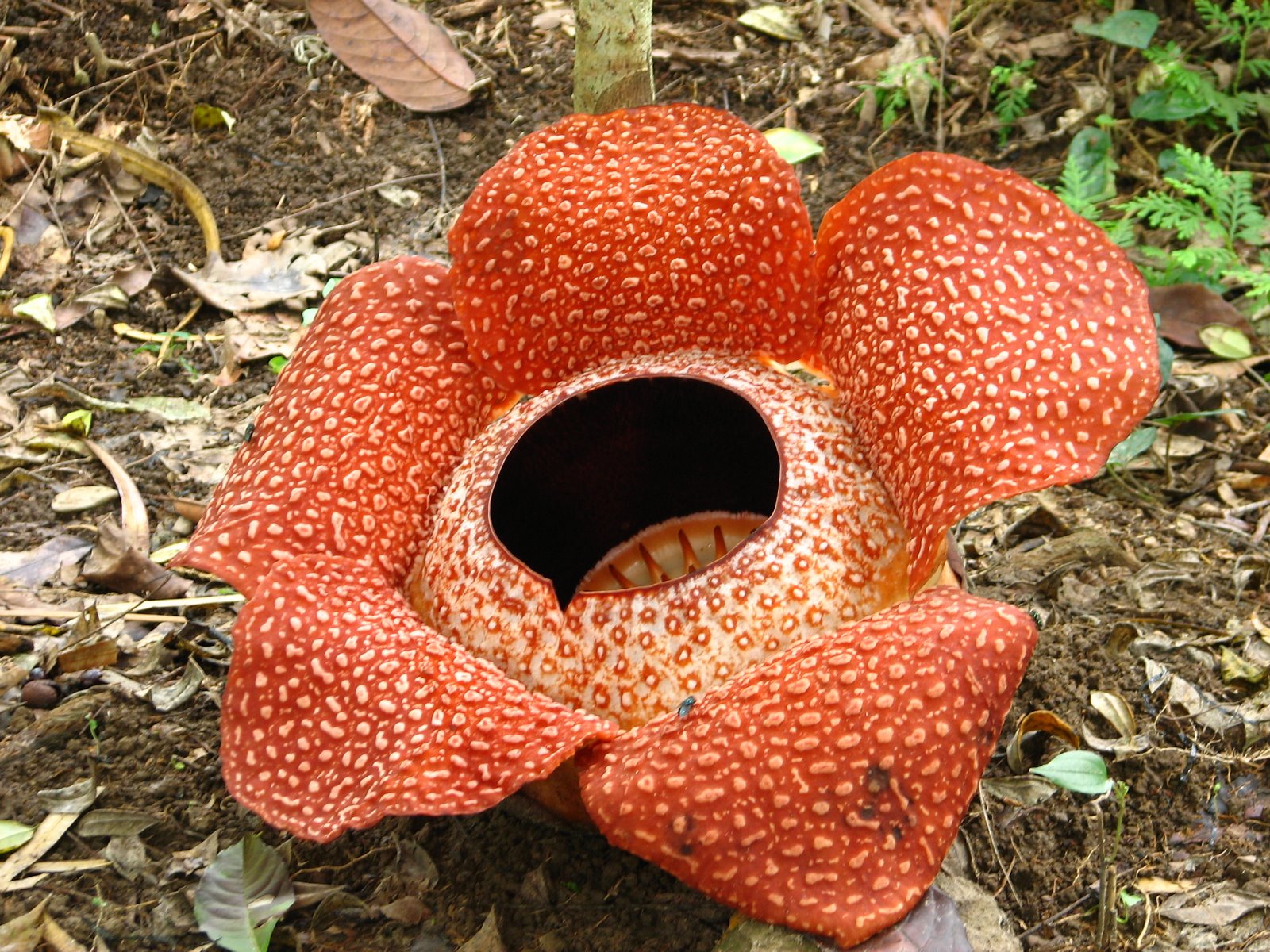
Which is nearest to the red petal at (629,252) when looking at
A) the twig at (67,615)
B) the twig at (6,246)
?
the twig at (67,615)

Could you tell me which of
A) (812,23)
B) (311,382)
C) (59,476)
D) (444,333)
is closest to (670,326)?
(444,333)

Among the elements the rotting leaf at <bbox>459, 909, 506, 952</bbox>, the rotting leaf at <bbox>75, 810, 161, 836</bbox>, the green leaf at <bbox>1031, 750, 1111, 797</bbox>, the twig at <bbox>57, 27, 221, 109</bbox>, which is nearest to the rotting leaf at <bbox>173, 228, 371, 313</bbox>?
the twig at <bbox>57, 27, 221, 109</bbox>

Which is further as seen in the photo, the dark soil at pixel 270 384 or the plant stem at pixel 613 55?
the plant stem at pixel 613 55

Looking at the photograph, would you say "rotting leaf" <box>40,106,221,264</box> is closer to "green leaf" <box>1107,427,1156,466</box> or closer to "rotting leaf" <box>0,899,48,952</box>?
"rotting leaf" <box>0,899,48,952</box>

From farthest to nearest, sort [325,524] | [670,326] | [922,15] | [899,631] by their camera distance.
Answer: [922,15] → [670,326] → [325,524] → [899,631]

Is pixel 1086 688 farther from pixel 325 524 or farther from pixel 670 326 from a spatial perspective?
pixel 325 524

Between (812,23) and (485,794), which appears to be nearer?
(485,794)

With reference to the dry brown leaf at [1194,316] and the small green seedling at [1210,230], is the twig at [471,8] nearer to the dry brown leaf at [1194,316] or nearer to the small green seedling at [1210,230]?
the small green seedling at [1210,230]
